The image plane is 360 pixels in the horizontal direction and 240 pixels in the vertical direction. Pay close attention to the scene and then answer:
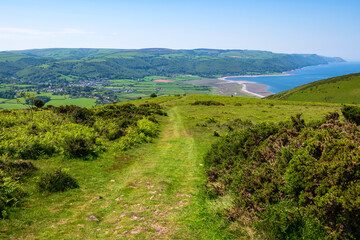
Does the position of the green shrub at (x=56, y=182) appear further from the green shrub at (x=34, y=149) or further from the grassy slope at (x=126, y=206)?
the green shrub at (x=34, y=149)

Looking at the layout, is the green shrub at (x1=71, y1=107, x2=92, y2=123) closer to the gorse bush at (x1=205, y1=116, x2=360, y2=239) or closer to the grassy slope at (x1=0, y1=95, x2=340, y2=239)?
the grassy slope at (x1=0, y1=95, x2=340, y2=239)

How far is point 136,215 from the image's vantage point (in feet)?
31.1

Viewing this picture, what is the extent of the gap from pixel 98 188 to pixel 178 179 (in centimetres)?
493

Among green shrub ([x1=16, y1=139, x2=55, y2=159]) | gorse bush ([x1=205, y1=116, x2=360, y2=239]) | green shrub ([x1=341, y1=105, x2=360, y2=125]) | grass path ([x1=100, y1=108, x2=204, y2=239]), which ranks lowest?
grass path ([x1=100, y1=108, x2=204, y2=239])

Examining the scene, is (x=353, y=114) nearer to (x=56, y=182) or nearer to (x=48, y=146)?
(x=56, y=182)

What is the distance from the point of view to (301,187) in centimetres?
798

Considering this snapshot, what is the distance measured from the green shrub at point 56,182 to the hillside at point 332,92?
4858 inches

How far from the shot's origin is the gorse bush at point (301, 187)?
21.7 ft

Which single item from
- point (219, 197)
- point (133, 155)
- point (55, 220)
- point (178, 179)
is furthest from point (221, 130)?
point (55, 220)

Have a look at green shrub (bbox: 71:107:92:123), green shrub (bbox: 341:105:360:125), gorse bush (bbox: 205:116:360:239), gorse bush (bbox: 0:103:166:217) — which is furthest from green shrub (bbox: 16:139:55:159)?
green shrub (bbox: 341:105:360:125)

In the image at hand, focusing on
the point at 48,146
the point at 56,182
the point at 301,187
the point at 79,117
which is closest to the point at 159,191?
the point at 56,182

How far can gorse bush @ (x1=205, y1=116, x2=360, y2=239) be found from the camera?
660 cm

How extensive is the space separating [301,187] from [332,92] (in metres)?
134

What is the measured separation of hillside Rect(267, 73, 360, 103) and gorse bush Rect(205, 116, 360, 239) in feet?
383
